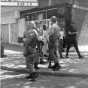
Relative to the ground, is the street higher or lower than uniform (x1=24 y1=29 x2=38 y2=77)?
lower

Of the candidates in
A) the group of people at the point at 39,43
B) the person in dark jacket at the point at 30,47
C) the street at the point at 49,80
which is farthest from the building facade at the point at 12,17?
the person in dark jacket at the point at 30,47

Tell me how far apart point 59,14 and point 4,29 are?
40.2ft

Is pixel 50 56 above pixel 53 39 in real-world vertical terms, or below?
below

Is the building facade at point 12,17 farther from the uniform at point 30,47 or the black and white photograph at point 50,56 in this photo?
the uniform at point 30,47

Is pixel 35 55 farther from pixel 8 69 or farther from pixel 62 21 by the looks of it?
pixel 62 21

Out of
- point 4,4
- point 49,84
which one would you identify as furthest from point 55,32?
point 4,4

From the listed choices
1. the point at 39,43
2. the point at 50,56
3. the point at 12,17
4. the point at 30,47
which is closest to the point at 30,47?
the point at 30,47

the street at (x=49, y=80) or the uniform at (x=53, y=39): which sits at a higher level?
the uniform at (x=53, y=39)

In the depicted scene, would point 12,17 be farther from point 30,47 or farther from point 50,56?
point 30,47

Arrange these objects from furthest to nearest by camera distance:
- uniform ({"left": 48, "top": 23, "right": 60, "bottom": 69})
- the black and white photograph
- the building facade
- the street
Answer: the building facade < uniform ({"left": 48, "top": 23, "right": 60, "bottom": 69}) < the black and white photograph < the street

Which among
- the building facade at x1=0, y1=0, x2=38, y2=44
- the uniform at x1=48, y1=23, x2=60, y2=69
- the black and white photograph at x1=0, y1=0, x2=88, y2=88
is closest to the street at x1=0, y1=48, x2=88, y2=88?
the black and white photograph at x1=0, y1=0, x2=88, y2=88

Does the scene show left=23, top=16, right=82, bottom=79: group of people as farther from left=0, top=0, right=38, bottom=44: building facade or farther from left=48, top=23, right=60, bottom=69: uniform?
left=0, top=0, right=38, bottom=44: building facade

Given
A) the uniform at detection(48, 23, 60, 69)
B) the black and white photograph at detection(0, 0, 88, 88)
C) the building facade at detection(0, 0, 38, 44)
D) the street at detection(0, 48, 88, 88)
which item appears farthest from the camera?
the building facade at detection(0, 0, 38, 44)

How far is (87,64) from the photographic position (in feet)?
32.6
